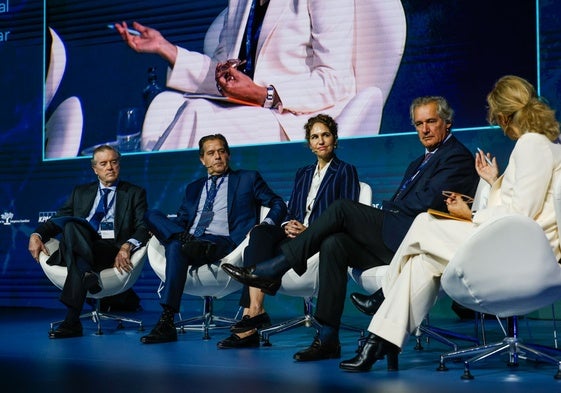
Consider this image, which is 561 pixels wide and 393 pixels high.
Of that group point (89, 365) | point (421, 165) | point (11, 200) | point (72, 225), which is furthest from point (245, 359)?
point (11, 200)

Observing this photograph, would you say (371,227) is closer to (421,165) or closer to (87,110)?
(421,165)

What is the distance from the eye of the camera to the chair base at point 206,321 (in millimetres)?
4789

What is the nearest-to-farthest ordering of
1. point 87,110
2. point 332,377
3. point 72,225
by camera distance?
point 332,377 < point 72,225 < point 87,110

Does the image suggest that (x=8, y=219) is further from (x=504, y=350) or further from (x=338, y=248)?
(x=504, y=350)

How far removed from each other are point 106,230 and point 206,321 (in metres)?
1.01

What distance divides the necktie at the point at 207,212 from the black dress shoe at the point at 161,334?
2.06 ft

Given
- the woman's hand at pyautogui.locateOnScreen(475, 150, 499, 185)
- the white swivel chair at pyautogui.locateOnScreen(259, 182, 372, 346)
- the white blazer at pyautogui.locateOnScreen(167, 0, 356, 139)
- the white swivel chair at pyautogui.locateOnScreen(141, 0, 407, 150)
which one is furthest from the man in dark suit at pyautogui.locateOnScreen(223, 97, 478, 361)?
the white blazer at pyautogui.locateOnScreen(167, 0, 356, 139)

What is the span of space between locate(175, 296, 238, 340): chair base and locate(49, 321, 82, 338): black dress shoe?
0.58 metres

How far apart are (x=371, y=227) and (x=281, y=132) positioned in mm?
2537

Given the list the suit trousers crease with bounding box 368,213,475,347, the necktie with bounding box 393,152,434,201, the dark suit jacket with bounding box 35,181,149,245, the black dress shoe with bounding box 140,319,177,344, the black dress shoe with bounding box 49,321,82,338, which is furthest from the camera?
the dark suit jacket with bounding box 35,181,149,245

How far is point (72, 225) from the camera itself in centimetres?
491

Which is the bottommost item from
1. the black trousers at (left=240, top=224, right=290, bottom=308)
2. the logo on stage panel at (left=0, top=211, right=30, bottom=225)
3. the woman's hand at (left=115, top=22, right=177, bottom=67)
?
the black trousers at (left=240, top=224, right=290, bottom=308)

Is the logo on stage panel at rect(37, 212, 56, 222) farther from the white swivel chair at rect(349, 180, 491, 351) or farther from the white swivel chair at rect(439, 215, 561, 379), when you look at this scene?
the white swivel chair at rect(439, 215, 561, 379)

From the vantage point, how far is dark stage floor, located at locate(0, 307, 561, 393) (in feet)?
9.48
